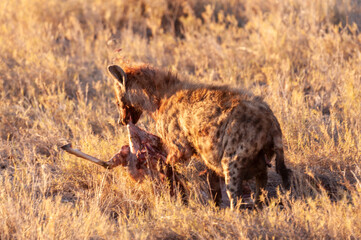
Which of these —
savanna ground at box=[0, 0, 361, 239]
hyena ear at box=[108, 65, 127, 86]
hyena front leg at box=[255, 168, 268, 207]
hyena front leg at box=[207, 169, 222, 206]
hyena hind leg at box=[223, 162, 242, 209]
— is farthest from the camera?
hyena ear at box=[108, 65, 127, 86]

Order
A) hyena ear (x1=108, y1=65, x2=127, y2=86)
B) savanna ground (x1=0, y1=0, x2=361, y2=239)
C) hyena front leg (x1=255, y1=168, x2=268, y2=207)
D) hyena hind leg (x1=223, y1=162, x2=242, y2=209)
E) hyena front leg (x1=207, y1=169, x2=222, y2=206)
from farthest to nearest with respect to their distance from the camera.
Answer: hyena ear (x1=108, y1=65, x2=127, y2=86) < hyena front leg (x1=207, y1=169, x2=222, y2=206) < hyena front leg (x1=255, y1=168, x2=268, y2=207) < hyena hind leg (x1=223, y1=162, x2=242, y2=209) < savanna ground (x1=0, y1=0, x2=361, y2=239)

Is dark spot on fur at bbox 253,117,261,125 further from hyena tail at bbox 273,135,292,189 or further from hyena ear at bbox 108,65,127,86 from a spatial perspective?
hyena ear at bbox 108,65,127,86

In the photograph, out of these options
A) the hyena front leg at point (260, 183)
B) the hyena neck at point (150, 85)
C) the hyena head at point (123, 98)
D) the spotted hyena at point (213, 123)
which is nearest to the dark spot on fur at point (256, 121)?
the spotted hyena at point (213, 123)

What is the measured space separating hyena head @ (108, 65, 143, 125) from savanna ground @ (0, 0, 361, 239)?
47 cm

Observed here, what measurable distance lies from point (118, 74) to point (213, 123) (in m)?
1.35

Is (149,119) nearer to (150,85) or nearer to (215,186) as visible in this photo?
(150,85)

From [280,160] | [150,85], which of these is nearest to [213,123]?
[280,160]

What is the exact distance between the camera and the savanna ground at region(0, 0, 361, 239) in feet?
14.5

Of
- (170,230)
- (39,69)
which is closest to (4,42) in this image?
(39,69)

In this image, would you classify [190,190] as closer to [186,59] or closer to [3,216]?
[3,216]

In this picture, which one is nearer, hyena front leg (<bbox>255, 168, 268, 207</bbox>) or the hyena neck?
hyena front leg (<bbox>255, 168, 268, 207</bbox>)

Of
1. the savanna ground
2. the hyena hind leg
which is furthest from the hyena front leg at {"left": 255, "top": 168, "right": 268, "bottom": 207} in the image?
the hyena hind leg

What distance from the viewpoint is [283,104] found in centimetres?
681

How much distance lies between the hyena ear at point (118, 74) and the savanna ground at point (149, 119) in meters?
0.48
